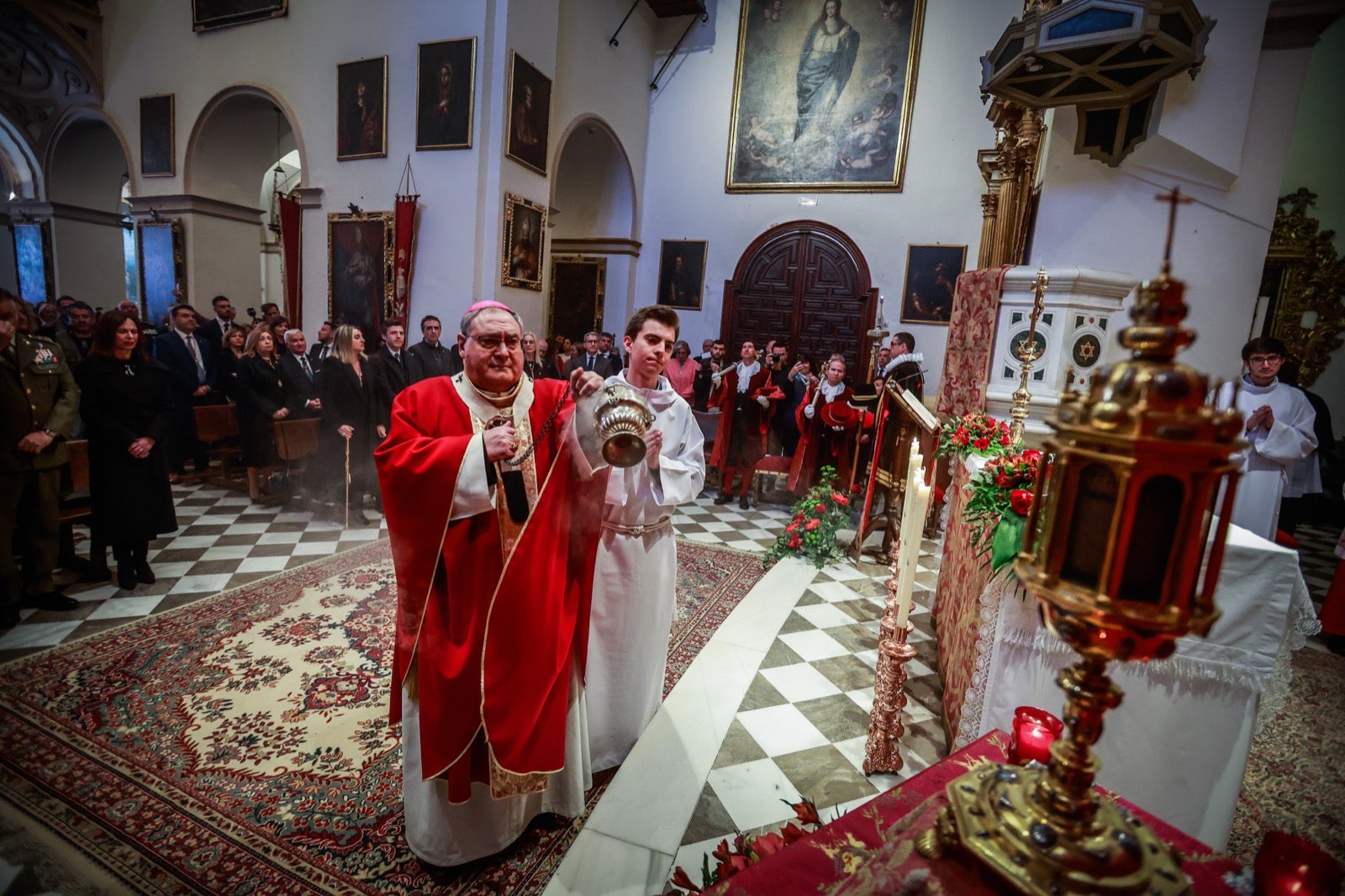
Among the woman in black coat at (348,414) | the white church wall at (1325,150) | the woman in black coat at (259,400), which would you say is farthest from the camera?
the white church wall at (1325,150)

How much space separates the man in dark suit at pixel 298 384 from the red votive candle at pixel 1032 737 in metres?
6.89

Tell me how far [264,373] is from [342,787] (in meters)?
5.11

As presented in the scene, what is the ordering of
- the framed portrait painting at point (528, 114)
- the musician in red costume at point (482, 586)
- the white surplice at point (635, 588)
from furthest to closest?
the framed portrait painting at point (528, 114)
the white surplice at point (635, 588)
the musician in red costume at point (482, 586)

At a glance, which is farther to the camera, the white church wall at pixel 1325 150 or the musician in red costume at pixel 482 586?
the white church wall at pixel 1325 150

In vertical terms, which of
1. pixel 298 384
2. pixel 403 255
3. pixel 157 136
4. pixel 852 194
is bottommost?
pixel 298 384

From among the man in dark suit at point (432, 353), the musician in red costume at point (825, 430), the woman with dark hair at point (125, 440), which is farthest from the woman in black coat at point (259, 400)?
the musician in red costume at point (825, 430)

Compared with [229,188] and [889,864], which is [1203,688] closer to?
[889,864]

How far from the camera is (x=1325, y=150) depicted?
8.13m

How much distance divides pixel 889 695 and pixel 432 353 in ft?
21.6

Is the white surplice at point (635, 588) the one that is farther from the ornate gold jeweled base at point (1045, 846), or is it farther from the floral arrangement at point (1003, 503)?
the ornate gold jeweled base at point (1045, 846)

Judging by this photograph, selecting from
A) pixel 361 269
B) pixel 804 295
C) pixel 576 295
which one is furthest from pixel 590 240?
pixel 361 269

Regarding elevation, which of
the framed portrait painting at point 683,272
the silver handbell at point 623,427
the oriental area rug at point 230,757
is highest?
the framed portrait painting at point 683,272

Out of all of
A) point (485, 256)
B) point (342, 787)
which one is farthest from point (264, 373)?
point (342, 787)

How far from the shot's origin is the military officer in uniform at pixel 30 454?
358 cm
